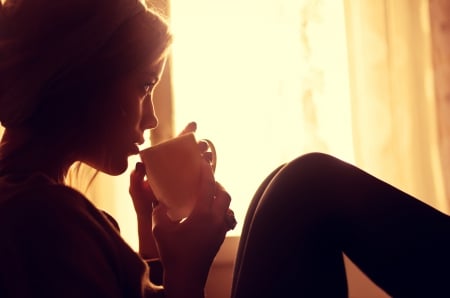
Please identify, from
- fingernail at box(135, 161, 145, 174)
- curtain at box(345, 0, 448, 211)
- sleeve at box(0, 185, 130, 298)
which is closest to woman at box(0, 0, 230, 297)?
sleeve at box(0, 185, 130, 298)

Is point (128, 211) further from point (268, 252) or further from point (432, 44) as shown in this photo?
point (432, 44)

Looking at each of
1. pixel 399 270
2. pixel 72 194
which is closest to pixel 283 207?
pixel 399 270

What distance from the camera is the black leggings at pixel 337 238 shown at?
680 mm

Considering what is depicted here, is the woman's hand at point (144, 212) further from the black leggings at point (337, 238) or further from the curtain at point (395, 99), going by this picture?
the curtain at point (395, 99)

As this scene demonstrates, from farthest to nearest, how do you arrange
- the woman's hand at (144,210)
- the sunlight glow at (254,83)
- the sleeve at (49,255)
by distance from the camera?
the sunlight glow at (254,83)
the woman's hand at (144,210)
the sleeve at (49,255)

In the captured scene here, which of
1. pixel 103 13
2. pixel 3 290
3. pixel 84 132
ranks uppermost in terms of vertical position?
pixel 103 13

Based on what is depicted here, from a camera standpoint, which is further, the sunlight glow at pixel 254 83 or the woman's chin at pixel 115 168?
the sunlight glow at pixel 254 83

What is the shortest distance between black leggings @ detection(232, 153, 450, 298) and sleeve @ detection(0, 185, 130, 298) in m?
0.22

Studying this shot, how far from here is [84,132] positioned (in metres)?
0.70

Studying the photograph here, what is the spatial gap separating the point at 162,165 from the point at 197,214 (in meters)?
0.09

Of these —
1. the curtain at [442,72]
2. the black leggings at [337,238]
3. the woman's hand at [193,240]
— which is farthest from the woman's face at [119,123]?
the curtain at [442,72]

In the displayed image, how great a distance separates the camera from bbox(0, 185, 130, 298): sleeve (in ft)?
1.76

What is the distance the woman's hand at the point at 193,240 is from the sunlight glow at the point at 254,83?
61 centimetres

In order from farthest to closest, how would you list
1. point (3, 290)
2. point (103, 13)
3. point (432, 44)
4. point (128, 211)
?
point (432, 44)
point (128, 211)
point (103, 13)
point (3, 290)
